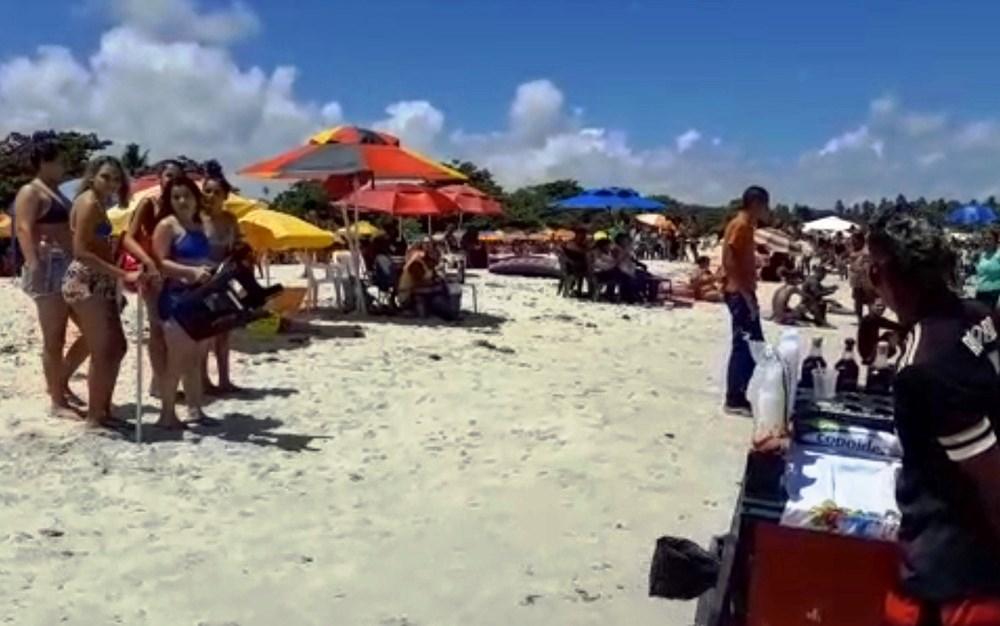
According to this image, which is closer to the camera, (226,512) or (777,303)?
(226,512)

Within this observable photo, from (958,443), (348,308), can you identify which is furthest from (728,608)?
(348,308)

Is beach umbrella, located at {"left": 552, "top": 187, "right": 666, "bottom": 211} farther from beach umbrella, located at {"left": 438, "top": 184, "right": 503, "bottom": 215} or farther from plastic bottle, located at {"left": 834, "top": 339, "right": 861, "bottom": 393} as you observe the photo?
plastic bottle, located at {"left": 834, "top": 339, "right": 861, "bottom": 393}

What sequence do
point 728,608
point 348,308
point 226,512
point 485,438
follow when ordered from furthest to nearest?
1. point 348,308
2. point 485,438
3. point 226,512
4. point 728,608

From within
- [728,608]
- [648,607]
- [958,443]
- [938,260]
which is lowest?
[648,607]

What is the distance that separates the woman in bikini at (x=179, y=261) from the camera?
6.14 m

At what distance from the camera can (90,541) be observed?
4.70 m

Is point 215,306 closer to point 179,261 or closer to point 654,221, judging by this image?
point 179,261

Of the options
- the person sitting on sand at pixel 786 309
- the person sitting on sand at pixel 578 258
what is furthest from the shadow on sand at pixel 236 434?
the person sitting on sand at pixel 578 258

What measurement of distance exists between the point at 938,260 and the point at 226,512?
3.59m

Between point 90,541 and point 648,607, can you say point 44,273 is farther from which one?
point 648,607

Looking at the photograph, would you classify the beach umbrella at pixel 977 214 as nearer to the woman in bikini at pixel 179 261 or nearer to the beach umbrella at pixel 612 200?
the beach umbrella at pixel 612 200

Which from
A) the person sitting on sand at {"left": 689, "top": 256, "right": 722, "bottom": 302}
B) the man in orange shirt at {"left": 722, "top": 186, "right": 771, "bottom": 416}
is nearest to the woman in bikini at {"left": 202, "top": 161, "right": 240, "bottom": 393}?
the man in orange shirt at {"left": 722, "top": 186, "right": 771, "bottom": 416}

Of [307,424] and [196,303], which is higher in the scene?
[196,303]

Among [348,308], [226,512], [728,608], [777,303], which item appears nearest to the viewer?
[728,608]
